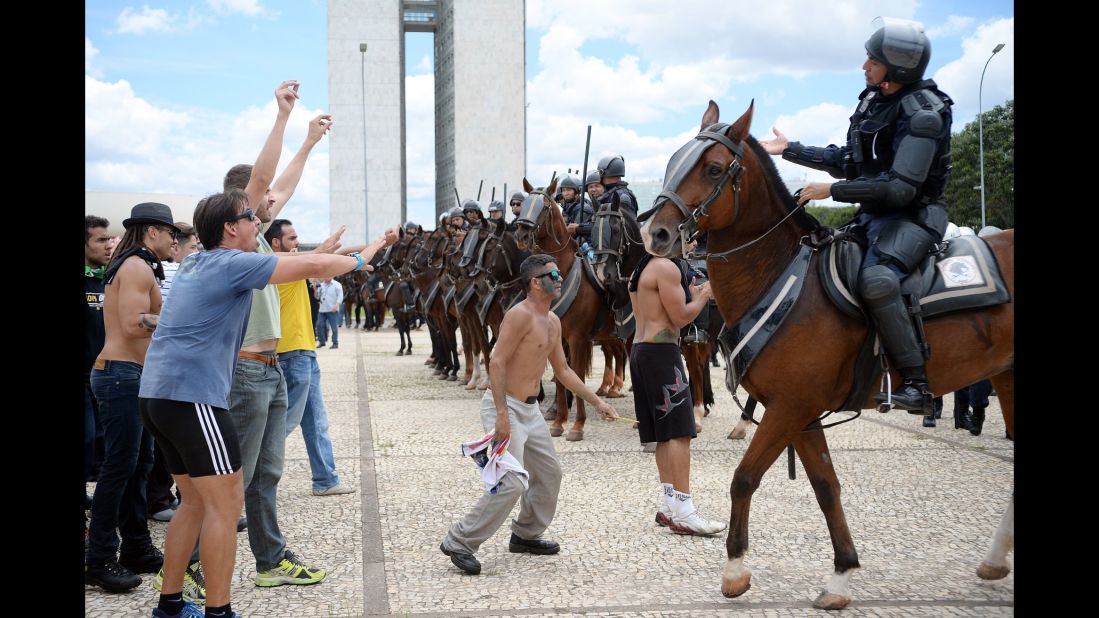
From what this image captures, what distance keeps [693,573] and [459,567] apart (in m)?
1.40

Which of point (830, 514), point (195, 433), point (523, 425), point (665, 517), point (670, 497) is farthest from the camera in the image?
point (665, 517)

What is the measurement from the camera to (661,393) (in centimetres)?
656

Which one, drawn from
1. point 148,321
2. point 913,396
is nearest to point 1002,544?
point 913,396

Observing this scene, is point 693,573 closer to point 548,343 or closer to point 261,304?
point 548,343

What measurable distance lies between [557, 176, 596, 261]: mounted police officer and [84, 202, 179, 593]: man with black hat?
259 inches

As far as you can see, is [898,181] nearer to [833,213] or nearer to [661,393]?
[661,393]

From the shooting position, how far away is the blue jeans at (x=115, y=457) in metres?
5.21

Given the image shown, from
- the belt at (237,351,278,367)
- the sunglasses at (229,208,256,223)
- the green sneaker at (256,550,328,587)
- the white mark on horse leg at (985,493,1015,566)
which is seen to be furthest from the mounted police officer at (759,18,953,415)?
the green sneaker at (256,550,328,587)

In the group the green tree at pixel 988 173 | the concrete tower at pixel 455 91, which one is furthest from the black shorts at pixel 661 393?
the concrete tower at pixel 455 91

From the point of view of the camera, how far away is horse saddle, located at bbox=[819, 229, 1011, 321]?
15.8 ft

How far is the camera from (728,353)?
504 centimetres

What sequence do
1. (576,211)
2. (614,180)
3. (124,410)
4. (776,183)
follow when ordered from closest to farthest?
(776,183) < (124,410) < (614,180) < (576,211)

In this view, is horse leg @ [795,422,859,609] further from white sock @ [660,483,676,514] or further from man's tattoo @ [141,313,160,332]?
man's tattoo @ [141,313,160,332]

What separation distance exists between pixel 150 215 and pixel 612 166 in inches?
287
